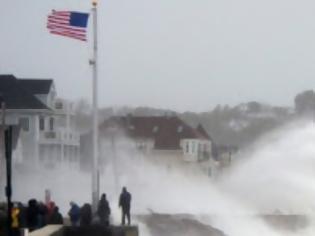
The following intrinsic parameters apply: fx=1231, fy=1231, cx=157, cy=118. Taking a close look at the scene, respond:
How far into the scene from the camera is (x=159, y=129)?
111438mm

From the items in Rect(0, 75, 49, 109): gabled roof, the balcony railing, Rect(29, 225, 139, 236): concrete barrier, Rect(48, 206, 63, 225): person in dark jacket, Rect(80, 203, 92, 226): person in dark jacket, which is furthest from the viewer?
the balcony railing

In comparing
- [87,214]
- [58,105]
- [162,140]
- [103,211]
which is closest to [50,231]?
[87,214]

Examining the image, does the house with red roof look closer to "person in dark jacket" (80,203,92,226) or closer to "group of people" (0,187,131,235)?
"group of people" (0,187,131,235)

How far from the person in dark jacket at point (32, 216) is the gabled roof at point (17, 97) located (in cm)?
4775

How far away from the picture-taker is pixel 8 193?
24578 mm

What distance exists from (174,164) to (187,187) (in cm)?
1518

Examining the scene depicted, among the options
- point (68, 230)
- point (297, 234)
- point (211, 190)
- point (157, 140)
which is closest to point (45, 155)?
point (211, 190)

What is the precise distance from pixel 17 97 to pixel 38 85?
345 centimetres

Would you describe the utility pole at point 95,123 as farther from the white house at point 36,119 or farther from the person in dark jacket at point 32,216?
the white house at point 36,119

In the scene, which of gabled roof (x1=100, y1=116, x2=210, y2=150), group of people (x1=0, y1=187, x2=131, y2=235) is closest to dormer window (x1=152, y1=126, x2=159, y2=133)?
gabled roof (x1=100, y1=116, x2=210, y2=150)

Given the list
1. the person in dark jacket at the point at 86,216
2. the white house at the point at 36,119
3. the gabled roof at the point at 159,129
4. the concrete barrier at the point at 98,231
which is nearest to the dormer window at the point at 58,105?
the white house at the point at 36,119

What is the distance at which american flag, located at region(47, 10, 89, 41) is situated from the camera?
31469mm

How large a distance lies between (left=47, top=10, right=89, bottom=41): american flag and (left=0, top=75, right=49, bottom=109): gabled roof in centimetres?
4461

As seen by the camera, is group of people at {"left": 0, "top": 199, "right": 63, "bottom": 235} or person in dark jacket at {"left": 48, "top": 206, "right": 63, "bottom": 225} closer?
group of people at {"left": 0, "top": 199, "right": 63, "bottom": 235}
